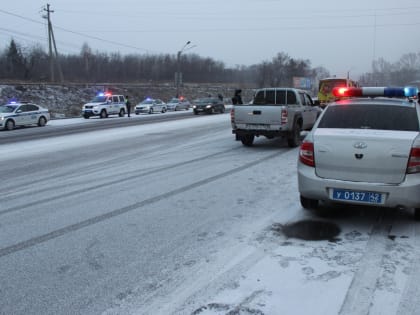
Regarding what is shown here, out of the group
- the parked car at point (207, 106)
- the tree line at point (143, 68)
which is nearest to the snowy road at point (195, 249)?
the parked car at point (207, 106)

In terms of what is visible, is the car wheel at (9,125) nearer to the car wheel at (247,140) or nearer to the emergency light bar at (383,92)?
the car wheel at (247,140)

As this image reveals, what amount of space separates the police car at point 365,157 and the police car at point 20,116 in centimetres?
2324

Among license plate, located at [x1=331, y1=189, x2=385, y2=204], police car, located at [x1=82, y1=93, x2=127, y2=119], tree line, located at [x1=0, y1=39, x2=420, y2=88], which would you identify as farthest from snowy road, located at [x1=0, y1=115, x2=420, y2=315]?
tree line, located at [x1=0, y1=39, x2=420, y2=88]

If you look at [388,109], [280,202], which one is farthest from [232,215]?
[388,109]

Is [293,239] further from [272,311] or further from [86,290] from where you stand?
[86,290]

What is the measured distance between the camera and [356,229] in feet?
18.5

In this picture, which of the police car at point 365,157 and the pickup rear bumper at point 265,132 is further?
the pickup rear bumper at point 265,132

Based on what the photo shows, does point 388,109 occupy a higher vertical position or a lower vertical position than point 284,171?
higher

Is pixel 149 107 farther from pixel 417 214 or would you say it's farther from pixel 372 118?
pixel 417 214

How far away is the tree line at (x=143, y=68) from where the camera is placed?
90.4 metres

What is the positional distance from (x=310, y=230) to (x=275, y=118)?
8.06 meters

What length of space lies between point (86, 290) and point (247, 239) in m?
2.08

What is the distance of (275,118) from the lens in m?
13.3

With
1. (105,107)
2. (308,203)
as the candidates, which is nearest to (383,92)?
(308,203)
